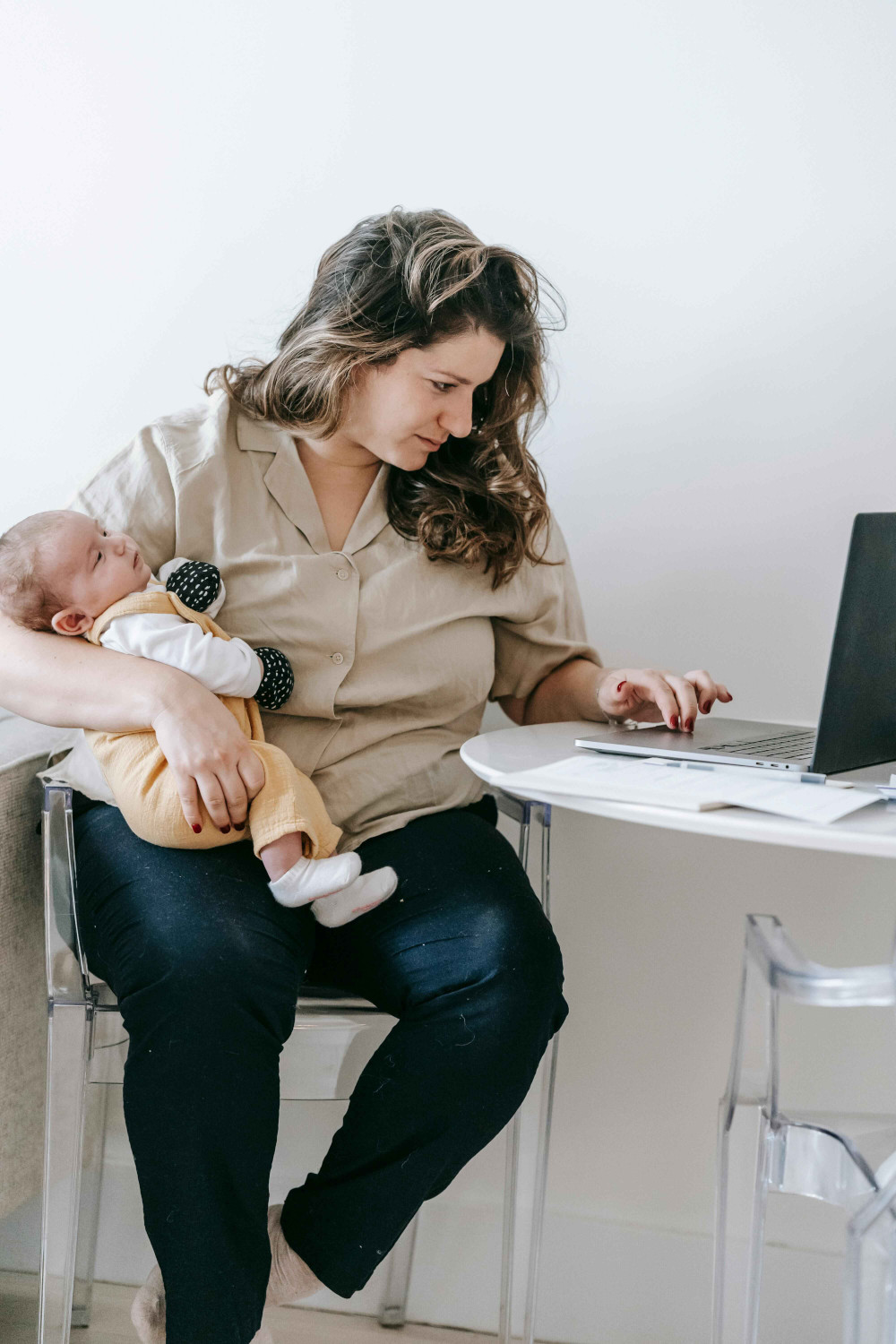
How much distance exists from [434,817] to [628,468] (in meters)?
0.57

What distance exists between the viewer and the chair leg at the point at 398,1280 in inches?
60.0

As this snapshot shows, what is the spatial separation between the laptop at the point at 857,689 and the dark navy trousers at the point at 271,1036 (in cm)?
24

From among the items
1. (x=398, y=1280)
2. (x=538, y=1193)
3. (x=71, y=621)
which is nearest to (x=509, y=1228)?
(x=538, y=1193)

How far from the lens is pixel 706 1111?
1563 mm

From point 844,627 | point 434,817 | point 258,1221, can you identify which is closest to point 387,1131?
point 258,1221

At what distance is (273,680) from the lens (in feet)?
3.99

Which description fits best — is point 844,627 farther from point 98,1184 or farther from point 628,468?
point 98,1184

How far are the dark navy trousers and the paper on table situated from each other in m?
0.25

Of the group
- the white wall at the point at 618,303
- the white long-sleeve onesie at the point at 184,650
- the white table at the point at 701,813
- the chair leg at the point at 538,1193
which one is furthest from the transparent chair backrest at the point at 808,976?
the white long-sleeve onesie at the point at 184,650

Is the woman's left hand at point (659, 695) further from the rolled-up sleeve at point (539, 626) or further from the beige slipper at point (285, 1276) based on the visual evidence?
the beige slipper at point (285, 1276)

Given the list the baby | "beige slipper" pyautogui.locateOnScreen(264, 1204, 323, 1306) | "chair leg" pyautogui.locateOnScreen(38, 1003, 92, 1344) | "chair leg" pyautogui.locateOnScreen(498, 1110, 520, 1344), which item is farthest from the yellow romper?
"chair leg" pyautogui.locateOnScreen(498, 1110, 520, 1344)

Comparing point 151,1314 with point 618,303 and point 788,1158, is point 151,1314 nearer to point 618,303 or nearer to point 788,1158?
point 788,1158

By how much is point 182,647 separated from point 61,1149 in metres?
0.52

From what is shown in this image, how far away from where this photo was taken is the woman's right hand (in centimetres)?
106
